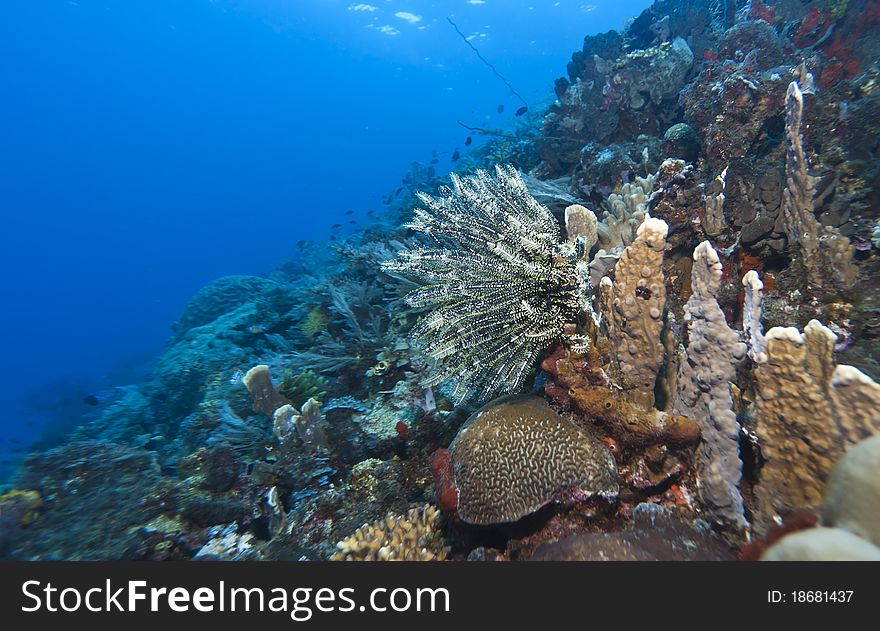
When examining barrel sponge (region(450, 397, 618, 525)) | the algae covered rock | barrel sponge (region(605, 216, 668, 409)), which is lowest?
the algae covered rock

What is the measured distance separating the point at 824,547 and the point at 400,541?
2.57 metres

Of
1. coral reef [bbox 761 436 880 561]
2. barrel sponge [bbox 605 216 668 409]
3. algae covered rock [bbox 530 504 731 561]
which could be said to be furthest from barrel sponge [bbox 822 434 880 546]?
barrel sponge [bbox 605 216 668 409]

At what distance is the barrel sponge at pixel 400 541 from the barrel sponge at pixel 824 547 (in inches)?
90.1

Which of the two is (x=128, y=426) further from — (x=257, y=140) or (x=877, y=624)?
(x=257, y=140)

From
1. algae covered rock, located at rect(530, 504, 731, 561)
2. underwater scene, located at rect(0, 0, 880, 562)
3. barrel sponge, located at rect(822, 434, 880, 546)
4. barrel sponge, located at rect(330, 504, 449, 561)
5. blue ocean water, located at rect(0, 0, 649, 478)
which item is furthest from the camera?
blue ocean water, located at rect(0, 0, 649, 478)

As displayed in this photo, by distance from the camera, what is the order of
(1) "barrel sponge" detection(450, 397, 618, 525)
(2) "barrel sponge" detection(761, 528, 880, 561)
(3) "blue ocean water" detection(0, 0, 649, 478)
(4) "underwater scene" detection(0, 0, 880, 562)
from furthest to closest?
(3) "blue ocean water" detection(0, 0, 649, 478)
(1) "barrel sponge" detection(450, 397, 618, 525)
(4) "underwater scene" detection(0, 0, 880, 562)
(2) "barrel sponge" detection(761, 528, 880, 561)

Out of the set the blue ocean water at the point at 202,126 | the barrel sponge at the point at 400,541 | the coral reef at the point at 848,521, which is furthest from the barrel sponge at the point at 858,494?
the blue ocean water at the point at 202,126

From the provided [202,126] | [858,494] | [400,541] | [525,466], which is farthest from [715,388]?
[202,126]

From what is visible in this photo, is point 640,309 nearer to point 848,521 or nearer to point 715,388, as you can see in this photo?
point 715,388

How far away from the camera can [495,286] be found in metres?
3.08

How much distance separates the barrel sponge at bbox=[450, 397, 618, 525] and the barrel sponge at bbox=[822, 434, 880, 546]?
3.90 feet

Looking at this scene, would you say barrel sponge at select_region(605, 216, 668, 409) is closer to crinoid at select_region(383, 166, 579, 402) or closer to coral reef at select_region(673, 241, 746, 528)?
coral reef at select_region(673, 241, 746, 528)

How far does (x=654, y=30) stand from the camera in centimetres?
1158

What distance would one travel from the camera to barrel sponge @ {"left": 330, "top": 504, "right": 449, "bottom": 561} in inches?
118
